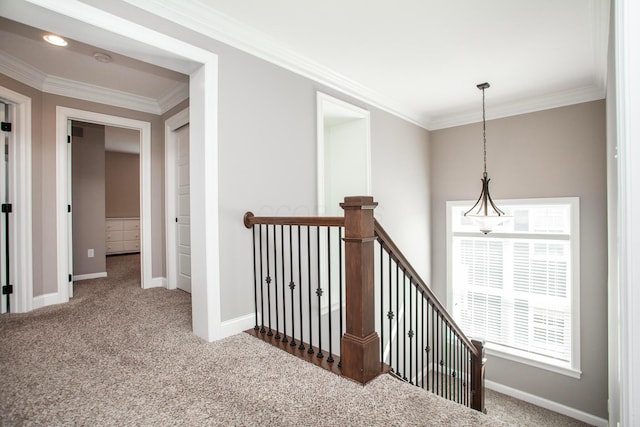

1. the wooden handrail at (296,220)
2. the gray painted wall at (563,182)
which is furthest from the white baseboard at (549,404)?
the wooden handrail at (296,220)

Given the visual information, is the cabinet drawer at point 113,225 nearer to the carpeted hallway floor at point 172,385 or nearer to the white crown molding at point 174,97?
the white crown molding at point 174,97

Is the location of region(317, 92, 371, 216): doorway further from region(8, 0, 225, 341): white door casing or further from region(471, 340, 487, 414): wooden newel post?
region(471, 340, 487, 414): wooden newel post

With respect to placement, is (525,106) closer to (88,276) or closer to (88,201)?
(88,201)

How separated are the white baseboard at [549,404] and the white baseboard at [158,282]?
471cm

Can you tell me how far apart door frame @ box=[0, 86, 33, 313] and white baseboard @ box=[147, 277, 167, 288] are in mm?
1155

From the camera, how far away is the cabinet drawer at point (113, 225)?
273 inches

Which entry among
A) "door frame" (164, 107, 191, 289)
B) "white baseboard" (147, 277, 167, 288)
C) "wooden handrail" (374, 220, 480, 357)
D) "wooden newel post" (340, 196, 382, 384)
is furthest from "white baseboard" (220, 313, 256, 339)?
"white baseboard" (147, 277, 167, 288)

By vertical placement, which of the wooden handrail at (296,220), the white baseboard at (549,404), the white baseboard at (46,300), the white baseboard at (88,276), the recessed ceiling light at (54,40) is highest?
the recessed ceiling light at (54,40)

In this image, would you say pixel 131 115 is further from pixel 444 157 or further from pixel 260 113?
pixel 444 157

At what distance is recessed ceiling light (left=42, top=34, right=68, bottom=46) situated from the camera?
94.2 inches

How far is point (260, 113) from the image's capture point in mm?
2605

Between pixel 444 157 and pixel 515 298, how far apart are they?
2323 mm

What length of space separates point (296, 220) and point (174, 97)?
2640 mm

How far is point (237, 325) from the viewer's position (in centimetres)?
238
